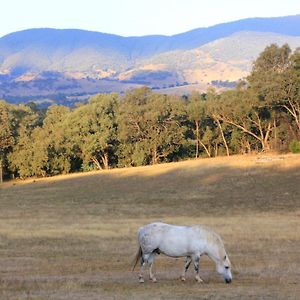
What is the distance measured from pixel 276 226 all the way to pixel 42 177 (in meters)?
56.9

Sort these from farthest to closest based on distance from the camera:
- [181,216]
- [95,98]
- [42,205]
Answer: [95,98], [42,205], [181,216]

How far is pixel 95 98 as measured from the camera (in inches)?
3829

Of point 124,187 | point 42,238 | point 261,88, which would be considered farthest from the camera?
point 261,88

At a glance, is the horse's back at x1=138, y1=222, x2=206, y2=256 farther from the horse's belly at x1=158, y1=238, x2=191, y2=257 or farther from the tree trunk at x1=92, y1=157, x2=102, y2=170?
the tree trunk at x1=92, y1=157, x2=102, y2=170

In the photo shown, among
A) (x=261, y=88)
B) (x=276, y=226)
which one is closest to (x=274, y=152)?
(x=261, y=88)

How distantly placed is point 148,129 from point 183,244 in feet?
245

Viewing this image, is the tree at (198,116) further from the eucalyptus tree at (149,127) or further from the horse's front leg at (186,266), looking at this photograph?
the horse's front leg at (186,266)

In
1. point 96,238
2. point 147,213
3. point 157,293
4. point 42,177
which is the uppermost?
point 157,293

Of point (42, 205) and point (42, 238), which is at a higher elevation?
point (42, 238)

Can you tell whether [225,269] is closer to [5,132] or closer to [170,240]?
[170,240]

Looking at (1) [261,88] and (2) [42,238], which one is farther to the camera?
(1) [261,88]

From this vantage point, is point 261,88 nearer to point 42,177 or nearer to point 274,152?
point 274,152

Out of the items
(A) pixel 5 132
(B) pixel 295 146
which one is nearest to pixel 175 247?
(B) pixel 295 146

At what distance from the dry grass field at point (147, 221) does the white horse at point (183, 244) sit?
0.59 metres
